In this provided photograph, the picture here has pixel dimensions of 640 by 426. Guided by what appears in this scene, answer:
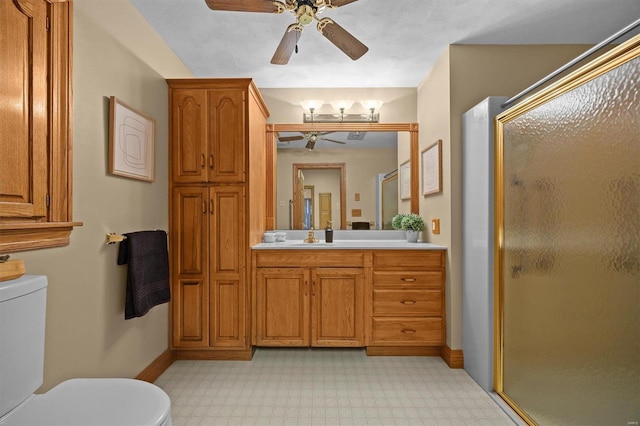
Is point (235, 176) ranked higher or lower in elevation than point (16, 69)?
lower

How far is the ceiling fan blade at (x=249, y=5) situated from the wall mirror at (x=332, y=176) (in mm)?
1597

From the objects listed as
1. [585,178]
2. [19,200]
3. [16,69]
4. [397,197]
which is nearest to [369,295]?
[397,197]

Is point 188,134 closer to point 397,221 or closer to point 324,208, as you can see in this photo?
point 324,208

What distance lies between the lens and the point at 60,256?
151 cm

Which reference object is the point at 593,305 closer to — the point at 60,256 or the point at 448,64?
the point at 448,64

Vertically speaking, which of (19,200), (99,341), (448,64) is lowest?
(99,341)

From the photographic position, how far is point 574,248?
1.45 meters

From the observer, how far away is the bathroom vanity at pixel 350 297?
264 centimetres

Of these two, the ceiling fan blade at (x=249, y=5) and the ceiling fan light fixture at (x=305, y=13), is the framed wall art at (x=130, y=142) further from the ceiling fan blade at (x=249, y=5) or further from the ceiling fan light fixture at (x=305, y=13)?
the ceiling fan light fixture at (x=305, y=13)

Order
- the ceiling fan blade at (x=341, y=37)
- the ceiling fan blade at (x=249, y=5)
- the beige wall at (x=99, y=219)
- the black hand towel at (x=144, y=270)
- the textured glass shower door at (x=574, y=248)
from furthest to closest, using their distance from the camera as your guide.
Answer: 1. the black hand towel at (x=144, y=270)
2. the ceiling fan blade at (x=341, y=37)
3. the ceiling fan blade at (x=249, y=5)
4. the beige wall at (x=99, y=219)
5. the textured glass shower door at (x=574, y=248)

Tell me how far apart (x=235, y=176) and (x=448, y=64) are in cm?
188

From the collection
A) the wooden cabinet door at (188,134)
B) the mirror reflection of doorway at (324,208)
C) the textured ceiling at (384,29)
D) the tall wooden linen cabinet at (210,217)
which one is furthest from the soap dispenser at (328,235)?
the textured ceiling at (384,29)

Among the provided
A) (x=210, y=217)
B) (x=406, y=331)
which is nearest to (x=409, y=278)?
(x=406, y=331)

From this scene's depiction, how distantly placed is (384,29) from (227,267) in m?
2.12
